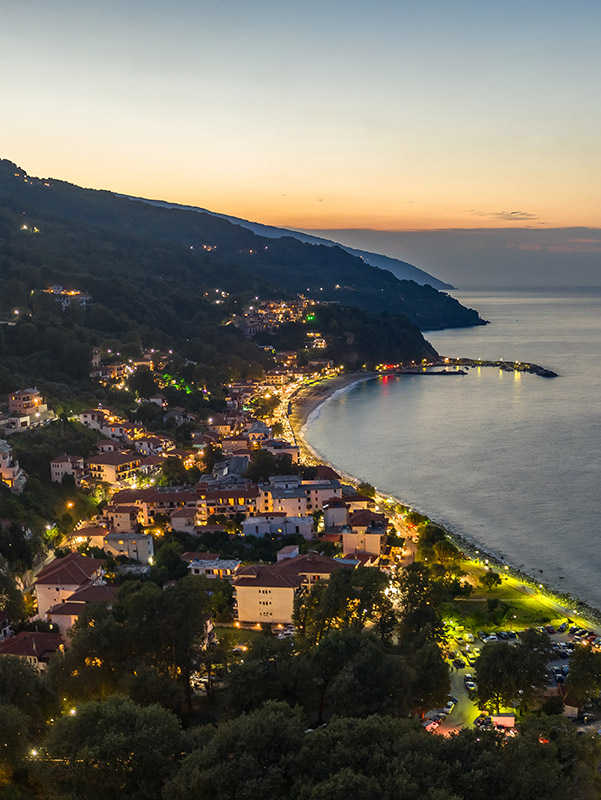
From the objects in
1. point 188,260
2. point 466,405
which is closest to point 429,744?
point 466,405

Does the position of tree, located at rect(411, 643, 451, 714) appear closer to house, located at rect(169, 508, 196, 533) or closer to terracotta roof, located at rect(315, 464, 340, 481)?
house, located at rect(169, 508, 196, 533)

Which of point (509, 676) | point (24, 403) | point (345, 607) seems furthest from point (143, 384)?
point (509, 676)

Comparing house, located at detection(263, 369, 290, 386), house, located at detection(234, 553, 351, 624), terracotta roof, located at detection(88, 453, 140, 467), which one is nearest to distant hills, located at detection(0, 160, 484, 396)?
house, located at detection(263, 369, 290, 386)

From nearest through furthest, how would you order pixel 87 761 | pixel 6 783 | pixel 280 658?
pixel 87 761
pixel 6 783
pixel 280 658

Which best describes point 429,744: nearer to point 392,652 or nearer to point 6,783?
point 392,652

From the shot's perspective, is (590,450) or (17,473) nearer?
(17,473)

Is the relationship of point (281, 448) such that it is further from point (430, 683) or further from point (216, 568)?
point (430, 683)
